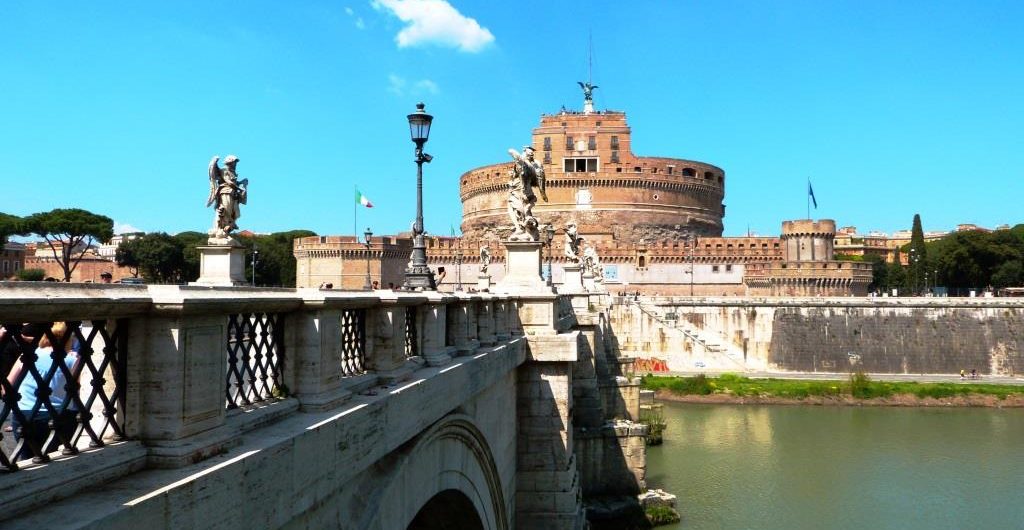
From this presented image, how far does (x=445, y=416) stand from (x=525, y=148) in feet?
22.6

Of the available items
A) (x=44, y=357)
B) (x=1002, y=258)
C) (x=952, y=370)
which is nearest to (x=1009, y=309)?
(x=952, y=370)

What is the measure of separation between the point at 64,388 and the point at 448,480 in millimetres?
4246

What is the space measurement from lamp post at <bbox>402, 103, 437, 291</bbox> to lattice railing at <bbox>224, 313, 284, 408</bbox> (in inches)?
331

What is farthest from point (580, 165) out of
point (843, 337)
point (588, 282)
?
point (588, 282)

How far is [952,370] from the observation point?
158ft

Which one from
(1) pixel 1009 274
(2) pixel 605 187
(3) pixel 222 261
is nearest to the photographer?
(3) pixel 222 261

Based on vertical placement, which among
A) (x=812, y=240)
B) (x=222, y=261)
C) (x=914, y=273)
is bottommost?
(x=222, y=261)

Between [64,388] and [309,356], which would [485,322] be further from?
[64,388]

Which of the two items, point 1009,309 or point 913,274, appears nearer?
point 1009,309

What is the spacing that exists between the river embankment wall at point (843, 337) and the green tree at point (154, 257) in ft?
86.6

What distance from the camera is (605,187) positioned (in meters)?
77.4

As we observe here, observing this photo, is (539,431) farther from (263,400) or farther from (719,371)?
(719,371)

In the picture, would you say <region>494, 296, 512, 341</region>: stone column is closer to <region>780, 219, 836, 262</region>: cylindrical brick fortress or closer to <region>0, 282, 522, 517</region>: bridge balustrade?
<region>0, 282, 522, 517</region>: bridge balustrade

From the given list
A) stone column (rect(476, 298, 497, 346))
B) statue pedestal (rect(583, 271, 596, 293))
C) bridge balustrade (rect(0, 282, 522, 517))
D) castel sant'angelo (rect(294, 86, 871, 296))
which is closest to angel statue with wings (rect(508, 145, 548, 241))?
stone column (rect(476, 298, 497, 346))
